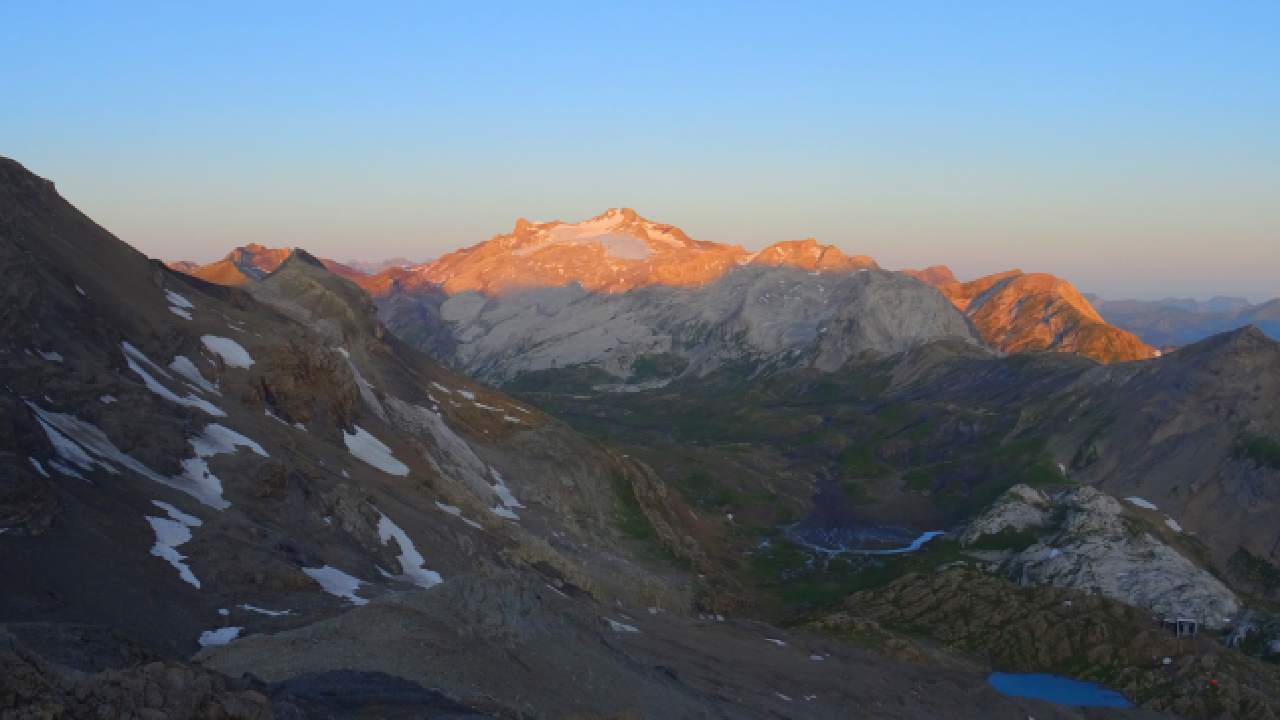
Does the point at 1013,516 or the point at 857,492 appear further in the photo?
the point at 857,492

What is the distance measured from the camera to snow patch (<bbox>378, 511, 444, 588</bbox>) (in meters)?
72.4

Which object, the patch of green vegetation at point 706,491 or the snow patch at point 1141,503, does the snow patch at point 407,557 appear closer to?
the patch of green vegetation at point 706,491

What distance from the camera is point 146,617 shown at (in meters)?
45.9

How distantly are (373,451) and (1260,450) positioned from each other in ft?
378

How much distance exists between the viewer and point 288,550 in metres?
62.2

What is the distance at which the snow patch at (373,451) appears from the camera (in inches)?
3787

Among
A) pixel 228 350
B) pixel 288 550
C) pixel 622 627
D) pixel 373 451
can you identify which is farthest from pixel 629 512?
pixel 288 550

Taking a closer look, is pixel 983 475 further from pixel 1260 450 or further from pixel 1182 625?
pixel 1182 625

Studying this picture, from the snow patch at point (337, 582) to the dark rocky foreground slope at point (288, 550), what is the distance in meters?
0.20

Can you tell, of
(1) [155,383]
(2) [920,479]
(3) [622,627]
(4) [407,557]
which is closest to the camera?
(3) [622,627]

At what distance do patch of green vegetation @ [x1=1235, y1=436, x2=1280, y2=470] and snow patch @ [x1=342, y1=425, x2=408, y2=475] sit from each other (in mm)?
111046

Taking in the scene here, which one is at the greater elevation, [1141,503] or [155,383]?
[155,383]

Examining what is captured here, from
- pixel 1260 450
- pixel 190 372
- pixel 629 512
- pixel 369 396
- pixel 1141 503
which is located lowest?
pixel 1141 503

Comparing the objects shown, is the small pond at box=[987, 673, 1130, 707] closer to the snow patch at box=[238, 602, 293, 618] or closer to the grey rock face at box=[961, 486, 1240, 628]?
the grey rock face at box=[961, 486, 1240, 628]
